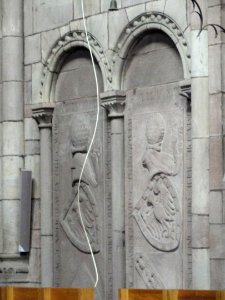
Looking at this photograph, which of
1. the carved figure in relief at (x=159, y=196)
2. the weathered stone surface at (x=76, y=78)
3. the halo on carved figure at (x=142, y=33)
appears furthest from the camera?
the weathered stone surface at (x=76, y=78)

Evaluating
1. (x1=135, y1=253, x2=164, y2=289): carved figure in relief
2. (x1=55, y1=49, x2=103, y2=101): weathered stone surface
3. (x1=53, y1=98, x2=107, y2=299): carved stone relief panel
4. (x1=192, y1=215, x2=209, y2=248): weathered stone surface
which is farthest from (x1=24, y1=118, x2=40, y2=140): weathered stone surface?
(x1=192, y1=215, x2=209, y2=248): weathered stone surface

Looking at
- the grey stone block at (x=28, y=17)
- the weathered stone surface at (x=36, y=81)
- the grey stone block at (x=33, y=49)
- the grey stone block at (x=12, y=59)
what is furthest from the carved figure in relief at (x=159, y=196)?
the grey stone block at (x=28, y=17)

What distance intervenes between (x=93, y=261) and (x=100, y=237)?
1.08 ft

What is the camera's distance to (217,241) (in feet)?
52.7

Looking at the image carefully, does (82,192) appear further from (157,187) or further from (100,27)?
(100,27)

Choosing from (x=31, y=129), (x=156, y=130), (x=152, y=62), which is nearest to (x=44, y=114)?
(x=31, y=129)

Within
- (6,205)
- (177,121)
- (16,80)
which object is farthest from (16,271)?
(177,121)

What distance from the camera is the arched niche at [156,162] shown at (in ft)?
55.6

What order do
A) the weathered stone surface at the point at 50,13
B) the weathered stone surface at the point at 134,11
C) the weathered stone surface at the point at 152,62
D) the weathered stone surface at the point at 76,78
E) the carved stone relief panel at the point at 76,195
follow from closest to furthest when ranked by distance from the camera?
the weathered stone surface at the point at 152,62 → the weathered stone surface at the point at 134,11 → the carved stone relief panel at the point at 76,195 → the weathered stone surface at the point at 76,78 → the weathered stone surface at the point at 50,13

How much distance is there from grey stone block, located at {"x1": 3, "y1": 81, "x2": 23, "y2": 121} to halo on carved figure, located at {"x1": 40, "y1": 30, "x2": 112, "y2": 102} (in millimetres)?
455

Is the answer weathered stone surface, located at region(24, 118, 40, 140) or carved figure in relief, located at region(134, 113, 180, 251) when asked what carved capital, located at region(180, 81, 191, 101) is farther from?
weathered stone surface, located at region(24, 118, 40, 140)

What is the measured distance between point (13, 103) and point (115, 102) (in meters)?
2.25

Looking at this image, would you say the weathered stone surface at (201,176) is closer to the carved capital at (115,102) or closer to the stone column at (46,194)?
the carved capital at (115,102)

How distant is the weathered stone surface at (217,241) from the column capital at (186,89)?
1574 millimetres
